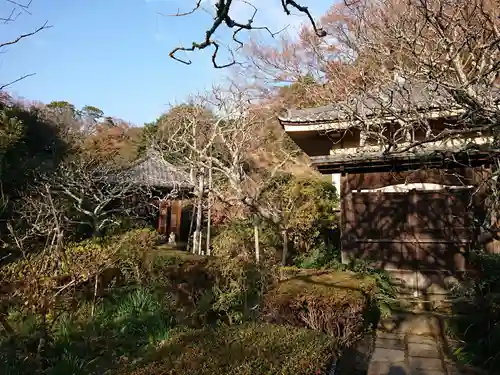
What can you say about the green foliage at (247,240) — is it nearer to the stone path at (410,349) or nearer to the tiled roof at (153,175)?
the stone path at (410,349)

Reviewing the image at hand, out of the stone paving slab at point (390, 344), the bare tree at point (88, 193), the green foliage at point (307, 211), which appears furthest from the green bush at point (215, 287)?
the bare tree at point (88, 193)

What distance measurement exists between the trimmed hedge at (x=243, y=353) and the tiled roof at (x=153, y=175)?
13.2 meters

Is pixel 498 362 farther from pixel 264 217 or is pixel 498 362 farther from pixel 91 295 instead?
pixel 264 217

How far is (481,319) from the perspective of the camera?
5117 millimetres

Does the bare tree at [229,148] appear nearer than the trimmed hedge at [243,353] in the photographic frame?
No

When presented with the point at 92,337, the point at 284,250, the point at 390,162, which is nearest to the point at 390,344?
the point at 390,162

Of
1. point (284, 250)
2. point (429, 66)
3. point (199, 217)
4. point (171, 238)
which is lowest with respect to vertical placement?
point (284, 250)

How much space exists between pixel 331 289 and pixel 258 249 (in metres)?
5.24

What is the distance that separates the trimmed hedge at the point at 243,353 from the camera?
252cm

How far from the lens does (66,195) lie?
13711 mm

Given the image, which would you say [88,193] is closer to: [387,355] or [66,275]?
[66,275]

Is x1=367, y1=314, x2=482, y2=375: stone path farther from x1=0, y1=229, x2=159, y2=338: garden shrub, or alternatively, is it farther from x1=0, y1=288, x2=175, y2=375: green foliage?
x1=0, y1=229, x2=159, y2=338: garden shrub

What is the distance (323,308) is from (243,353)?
180 cm

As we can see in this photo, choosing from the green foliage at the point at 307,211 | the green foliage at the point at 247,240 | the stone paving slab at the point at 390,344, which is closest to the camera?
the stone paving slab at the point at 390,344
